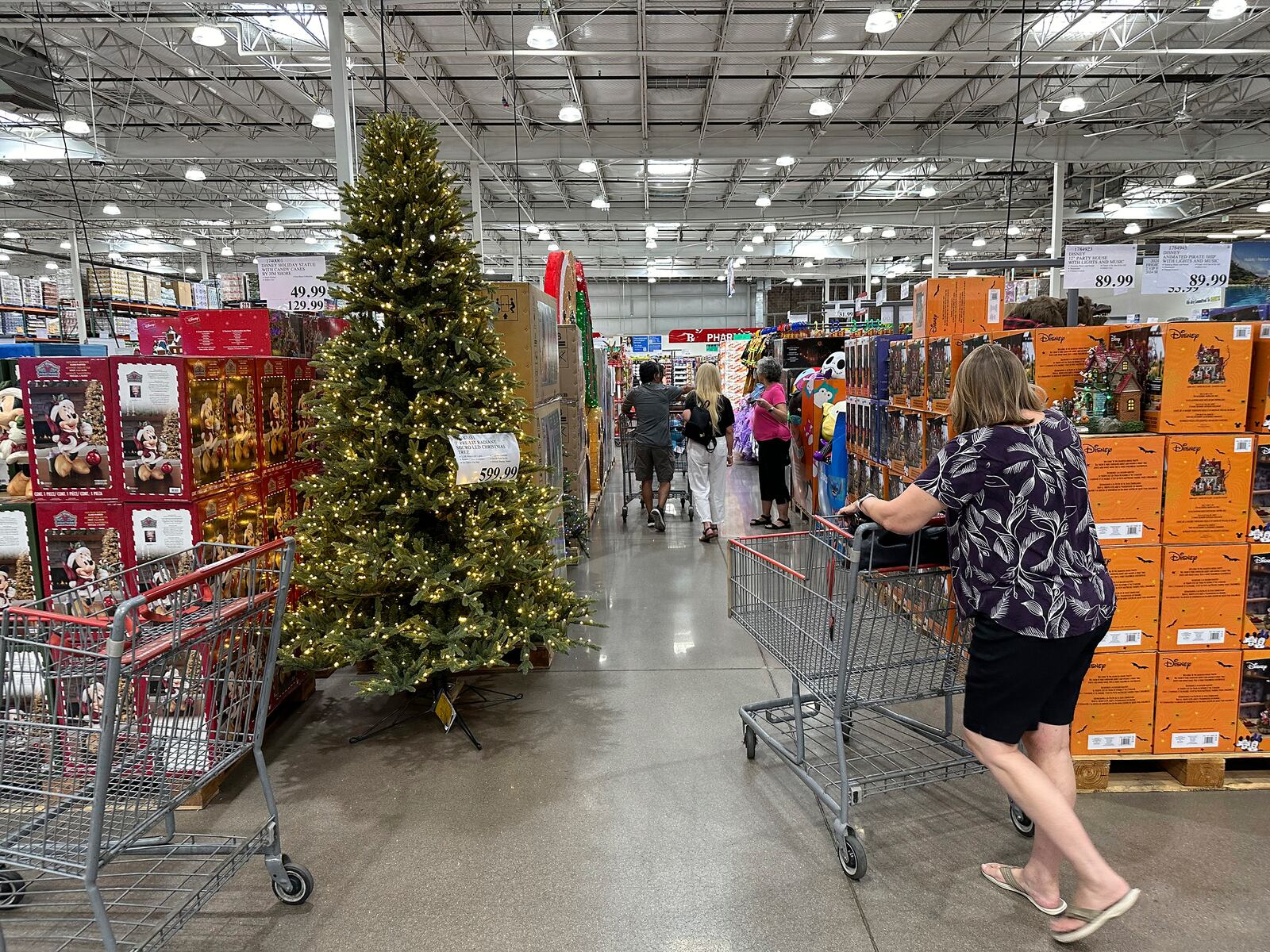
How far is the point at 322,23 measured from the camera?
32.6 feet

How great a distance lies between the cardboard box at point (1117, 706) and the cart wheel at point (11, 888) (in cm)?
376

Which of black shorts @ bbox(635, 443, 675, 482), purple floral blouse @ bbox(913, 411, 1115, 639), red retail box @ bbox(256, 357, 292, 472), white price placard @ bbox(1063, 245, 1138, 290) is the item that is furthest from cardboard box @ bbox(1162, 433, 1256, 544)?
black shorts @ bbox(635, 443, 675, 482)

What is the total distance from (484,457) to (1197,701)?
10.1 ft

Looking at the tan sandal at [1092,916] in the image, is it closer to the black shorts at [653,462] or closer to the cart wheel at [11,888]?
the cart wheel at [11,888]

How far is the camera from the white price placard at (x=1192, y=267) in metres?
6.11

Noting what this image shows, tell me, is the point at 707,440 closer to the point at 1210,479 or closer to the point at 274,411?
the point at 274,411

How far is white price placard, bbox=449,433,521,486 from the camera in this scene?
347 centimetres

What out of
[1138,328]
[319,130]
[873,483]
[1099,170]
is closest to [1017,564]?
[1138,328]

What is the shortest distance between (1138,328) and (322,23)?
34.2ft

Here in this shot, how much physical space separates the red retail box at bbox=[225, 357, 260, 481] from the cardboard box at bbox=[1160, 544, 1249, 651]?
400 centimetres

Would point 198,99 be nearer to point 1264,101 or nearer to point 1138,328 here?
point 1138,328

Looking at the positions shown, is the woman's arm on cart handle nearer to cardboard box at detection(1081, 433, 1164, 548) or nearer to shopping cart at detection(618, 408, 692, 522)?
cardboard box at detection(1081, 433, 1164, 548)

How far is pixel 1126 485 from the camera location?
2.99 metres

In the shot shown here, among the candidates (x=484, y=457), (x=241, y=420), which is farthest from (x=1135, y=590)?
(x=241, y=420)
